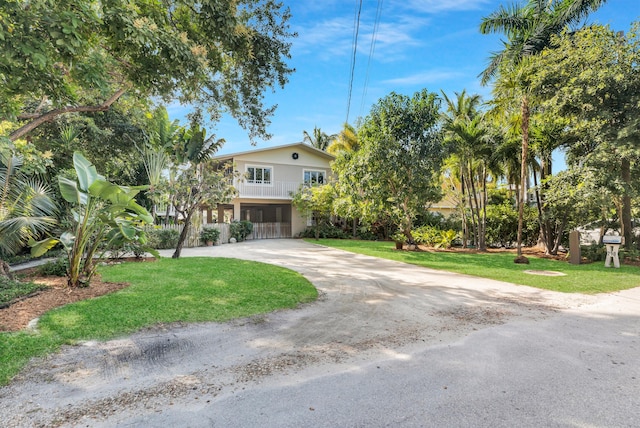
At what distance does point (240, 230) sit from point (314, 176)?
772 cm

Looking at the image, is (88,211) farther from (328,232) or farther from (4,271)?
(328,232)

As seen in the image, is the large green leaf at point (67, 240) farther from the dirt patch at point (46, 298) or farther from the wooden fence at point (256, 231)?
the wooden fence at point (256, 231)

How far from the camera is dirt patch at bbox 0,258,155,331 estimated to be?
5074 millimetres

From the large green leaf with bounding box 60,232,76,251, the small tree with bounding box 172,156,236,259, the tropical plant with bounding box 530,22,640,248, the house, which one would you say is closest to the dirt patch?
the large green leaf with bounding box 60,232,76,251

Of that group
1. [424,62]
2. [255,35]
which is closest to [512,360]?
[255,35]

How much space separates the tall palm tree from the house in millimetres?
13088

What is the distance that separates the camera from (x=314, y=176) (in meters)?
26.8

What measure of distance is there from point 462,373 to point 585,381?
1209 millimetres

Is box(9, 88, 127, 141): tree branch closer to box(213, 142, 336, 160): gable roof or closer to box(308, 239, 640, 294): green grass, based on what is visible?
box(308, 239, 640, 294): green grass

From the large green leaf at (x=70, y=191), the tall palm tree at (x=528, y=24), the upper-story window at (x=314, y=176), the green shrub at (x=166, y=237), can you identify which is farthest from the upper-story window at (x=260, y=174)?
the large green leaf at (x=70, y=191)

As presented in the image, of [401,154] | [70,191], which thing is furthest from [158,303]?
[401,154]

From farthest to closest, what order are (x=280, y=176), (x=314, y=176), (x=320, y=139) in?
1. (x=320, y=139)
2. (x=314, y=176)
3. (x=280, y=176)

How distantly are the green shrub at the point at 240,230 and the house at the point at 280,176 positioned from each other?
1.16m

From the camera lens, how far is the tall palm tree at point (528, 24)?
15.5m
